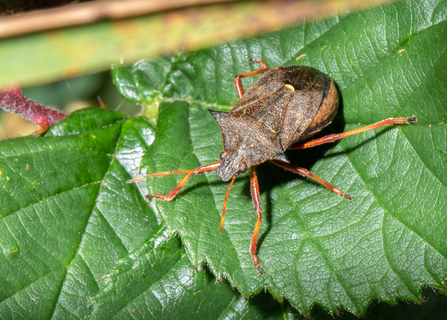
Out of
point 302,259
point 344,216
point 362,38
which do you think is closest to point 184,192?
point 302,259

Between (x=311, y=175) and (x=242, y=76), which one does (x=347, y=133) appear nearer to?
(x=311, y=175)

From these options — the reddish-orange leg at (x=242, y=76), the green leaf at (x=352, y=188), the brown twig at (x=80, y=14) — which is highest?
the brown twig at (x=80, y=14)

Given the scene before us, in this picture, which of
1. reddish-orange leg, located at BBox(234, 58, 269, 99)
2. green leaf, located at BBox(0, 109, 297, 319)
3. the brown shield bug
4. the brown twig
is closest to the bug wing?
the brown shield bug

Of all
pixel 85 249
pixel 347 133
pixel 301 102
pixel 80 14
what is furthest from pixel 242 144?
pixel 80 14

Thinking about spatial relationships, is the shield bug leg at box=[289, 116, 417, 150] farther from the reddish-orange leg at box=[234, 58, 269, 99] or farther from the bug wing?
the reddish-orange leg at box=[234, 58, 269, 99]

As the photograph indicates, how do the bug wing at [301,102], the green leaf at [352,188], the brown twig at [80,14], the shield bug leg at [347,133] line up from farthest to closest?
the bug wing at [301,102]
the shield bug leg at [347,133]
the green leaf at [352,188]
the brown twig at [80,14]

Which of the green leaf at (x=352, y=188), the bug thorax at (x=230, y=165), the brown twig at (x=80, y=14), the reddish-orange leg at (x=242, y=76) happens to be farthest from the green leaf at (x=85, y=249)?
the brown twig at (x=80, y=14)

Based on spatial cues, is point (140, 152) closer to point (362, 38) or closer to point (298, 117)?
point (298, 117)

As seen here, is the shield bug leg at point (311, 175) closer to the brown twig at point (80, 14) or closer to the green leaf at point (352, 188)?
the green leaf at point (352, 188)
